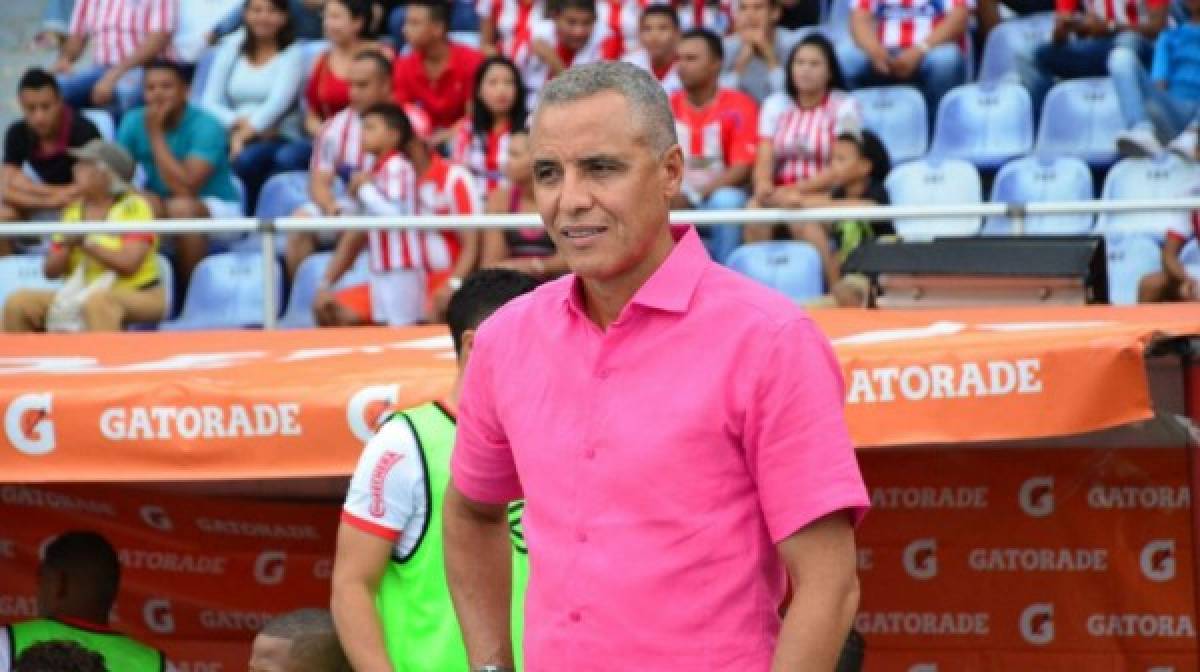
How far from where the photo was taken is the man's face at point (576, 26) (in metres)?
10.4

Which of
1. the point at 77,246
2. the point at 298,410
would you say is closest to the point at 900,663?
the point at 298,410

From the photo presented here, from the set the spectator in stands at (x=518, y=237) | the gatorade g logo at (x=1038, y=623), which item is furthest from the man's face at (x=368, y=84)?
the gatorade g logo at (x=1038, y=623)

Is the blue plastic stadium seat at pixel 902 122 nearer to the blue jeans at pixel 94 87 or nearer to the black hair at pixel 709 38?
the black hair at pixel 709 38

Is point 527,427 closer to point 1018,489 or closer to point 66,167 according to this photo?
point 1018,489

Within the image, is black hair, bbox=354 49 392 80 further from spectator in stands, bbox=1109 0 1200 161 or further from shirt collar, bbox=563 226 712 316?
shirt collar, bbox=563 226 712 316

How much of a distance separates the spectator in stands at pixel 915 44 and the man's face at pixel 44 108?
13.4 ft

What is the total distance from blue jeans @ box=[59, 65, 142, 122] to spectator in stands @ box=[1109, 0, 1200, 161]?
5203 millimetres

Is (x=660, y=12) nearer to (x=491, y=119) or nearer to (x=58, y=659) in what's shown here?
(x=491, y=119)

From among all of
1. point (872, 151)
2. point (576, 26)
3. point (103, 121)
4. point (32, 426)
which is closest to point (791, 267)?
point (872, 151)

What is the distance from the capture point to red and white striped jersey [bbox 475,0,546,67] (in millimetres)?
10703

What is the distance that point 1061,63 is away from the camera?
1022 centimetres

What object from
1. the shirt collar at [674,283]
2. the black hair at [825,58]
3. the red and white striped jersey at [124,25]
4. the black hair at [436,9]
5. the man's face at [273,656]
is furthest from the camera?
the red and white striped jersey at [124,25]

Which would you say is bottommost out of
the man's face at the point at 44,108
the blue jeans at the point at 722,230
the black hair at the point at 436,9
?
the blue jeans at the point at 722,230

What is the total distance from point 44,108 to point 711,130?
11.8ft
